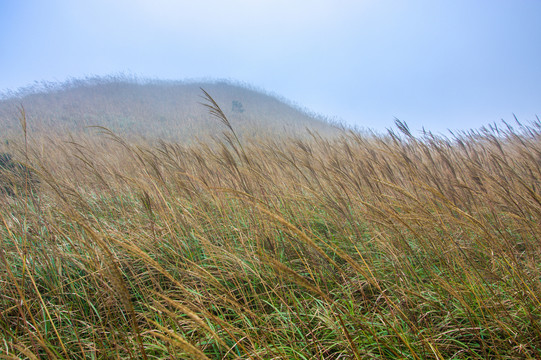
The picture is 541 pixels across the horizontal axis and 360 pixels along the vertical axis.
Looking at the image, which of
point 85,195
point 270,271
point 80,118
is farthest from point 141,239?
point 80,118

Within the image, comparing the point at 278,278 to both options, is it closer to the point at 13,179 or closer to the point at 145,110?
the point at 13,179

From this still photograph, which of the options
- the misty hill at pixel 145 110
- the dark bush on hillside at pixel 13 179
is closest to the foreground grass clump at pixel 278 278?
the dark bush on hillside at pixel 13 179

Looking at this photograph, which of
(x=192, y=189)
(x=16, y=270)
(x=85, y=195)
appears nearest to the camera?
(x=16, y=270)

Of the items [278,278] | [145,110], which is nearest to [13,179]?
[278,278]

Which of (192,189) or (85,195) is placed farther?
(85,195)

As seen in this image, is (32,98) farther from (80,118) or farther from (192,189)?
(192,189)

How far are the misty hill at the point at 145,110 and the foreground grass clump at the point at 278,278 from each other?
24.4ft

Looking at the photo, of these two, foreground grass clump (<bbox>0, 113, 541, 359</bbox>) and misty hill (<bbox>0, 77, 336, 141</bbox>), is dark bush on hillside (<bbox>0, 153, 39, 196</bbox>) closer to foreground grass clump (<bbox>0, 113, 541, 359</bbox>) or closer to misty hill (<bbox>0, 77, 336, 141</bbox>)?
foreground grass clump (<bbox>0, 113, 541, 359</bbox>)

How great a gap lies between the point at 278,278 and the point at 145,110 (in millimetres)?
18344

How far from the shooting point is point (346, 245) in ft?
5.87

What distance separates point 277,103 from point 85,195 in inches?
954

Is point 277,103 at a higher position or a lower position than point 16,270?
higher

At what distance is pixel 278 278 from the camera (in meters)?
1.42

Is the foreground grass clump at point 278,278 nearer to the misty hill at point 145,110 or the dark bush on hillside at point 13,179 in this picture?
the dark bush on hillside at point 13,179
